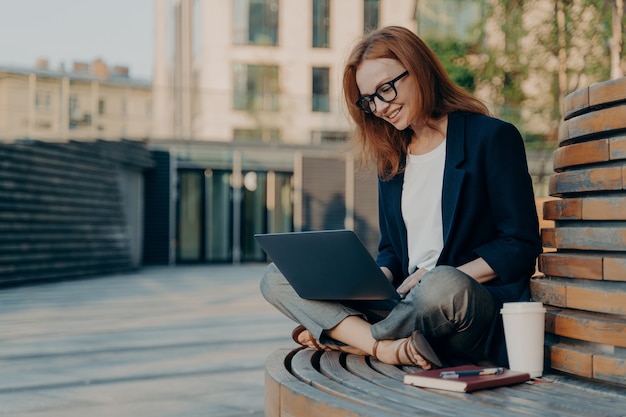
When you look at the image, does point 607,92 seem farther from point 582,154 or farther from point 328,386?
point 328,386

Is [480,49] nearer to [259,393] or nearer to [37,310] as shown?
[37,310]

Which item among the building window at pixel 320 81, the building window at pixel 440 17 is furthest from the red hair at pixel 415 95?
the building window at pixel 320 81

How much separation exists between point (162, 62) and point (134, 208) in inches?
970

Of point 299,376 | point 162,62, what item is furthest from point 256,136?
point 162,62

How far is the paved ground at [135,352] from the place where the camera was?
157 inches

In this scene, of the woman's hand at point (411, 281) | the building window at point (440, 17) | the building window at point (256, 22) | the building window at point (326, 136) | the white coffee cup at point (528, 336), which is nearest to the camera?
the white coffee cup at point (528, 336)

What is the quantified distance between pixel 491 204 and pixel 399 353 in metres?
0.62

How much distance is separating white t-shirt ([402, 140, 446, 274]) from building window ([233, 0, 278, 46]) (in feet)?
99.2

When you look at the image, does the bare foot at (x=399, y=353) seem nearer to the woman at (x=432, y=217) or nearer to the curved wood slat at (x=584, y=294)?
the woman at (x=432, y=217)

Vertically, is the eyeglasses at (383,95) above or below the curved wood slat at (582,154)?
above

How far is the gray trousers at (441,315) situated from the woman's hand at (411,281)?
191mm

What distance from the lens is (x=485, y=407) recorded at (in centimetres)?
190

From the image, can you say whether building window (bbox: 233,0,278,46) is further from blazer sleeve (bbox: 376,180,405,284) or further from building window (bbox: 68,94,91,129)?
blazer sleeve (bbox: 376,180,405,284)

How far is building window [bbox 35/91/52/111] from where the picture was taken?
609 inches
